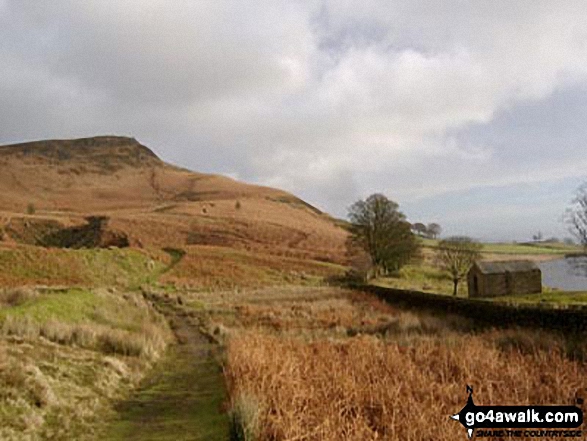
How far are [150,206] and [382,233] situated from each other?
8771cm

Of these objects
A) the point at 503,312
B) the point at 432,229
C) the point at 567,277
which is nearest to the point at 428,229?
the point at 432,229

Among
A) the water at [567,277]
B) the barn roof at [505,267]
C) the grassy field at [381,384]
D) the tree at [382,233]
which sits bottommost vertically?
the water at [567,277]

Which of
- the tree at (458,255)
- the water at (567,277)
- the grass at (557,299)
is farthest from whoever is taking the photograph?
the water at (567,277)

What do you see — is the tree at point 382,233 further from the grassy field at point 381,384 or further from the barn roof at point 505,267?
the grassy field at point 381,384

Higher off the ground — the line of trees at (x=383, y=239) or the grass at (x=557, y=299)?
the line of trees at (x=383, y=239)

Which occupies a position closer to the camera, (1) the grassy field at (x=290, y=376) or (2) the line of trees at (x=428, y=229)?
(1) the grassy field at (x=290, y=376)

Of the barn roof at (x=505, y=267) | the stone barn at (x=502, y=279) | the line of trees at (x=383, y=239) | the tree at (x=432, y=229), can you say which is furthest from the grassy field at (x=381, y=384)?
the tree at (x=432, y=229)

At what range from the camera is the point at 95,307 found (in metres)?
26.3

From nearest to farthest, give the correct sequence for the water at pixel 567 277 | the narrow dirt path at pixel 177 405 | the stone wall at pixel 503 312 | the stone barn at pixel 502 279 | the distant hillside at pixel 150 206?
1. the narrow dirt path at pixel 177 405
2. the stone wall at pixel 503 312
3. the stone barn at pixel 502 279
4. the water at pixel 567 277
5. the distant hillside at pixel 150 206

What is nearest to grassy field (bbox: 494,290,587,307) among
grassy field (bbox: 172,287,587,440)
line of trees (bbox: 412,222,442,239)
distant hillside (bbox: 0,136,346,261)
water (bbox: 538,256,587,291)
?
grassy field (bbox: 172,287,587,440)

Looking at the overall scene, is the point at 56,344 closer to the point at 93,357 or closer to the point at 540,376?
the point at 93,357

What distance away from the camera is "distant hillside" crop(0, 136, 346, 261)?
94.4 meters

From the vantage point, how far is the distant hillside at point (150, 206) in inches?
3716

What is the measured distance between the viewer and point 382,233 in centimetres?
7081
